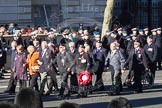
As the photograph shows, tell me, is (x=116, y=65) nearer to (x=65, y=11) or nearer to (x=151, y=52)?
→ (x=151, y=52)

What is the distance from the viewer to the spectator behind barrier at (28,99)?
801 cm

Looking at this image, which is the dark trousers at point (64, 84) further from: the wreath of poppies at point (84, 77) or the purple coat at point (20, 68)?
the purple coat at point (20, 68)

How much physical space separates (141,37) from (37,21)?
509 inches

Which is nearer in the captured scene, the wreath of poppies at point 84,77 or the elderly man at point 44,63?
the wreath of poppies at point 84,77

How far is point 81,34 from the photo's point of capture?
25.7 meters

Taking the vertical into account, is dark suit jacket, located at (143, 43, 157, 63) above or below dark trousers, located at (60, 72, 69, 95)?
above

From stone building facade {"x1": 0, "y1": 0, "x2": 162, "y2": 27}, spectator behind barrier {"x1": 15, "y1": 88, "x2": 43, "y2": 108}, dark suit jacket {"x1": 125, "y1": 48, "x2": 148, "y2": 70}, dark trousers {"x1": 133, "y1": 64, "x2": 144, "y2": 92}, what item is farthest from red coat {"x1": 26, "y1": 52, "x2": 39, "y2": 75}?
stone building facade {"x1": 0, "y1": 0, "x2": 162, "y2": 27}

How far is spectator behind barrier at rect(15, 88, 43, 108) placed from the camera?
8008 mm

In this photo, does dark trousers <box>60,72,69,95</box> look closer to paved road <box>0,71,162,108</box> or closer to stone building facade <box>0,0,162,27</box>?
paved road <box>0,71,162,108</box>

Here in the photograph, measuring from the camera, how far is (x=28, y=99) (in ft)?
26.7

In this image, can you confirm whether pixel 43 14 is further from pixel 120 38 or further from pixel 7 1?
pixel 120 38

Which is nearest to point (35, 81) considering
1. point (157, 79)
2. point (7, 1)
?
point (157, 79)

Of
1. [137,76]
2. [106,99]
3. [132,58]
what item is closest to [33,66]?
[106,99]

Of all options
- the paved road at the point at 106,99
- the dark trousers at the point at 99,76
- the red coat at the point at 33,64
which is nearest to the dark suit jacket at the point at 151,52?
the paved road at the point at 106,99
